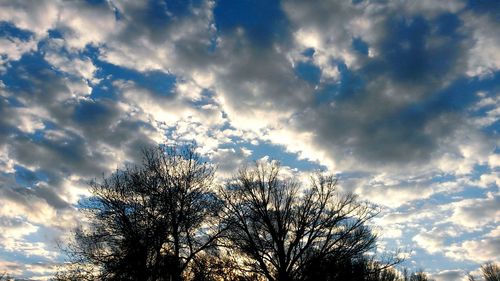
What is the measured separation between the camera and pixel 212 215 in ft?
82.0

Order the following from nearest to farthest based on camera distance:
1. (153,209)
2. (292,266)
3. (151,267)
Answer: (151,267) → (153,209) → (292,266)

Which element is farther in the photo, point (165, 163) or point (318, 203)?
point (318, 203)

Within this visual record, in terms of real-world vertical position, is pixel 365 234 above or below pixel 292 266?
above

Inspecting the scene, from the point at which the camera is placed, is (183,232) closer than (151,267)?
No

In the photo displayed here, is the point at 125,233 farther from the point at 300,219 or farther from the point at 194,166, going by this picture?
the point at 300,219

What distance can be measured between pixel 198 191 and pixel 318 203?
9.43 m

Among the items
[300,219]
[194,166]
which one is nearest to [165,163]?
[194,166]

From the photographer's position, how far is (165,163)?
25500 mm

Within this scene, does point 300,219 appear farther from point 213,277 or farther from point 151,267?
point 151,267

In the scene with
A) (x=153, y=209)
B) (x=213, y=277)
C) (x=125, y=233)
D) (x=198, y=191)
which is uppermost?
(x=198, y=191)

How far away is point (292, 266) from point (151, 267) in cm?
1077

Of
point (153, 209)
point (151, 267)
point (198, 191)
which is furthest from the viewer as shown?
point (198, 191)

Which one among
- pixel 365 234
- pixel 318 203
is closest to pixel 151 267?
pixel 318 203

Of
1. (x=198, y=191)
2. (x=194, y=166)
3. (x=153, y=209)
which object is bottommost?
(x=153, y=209)
